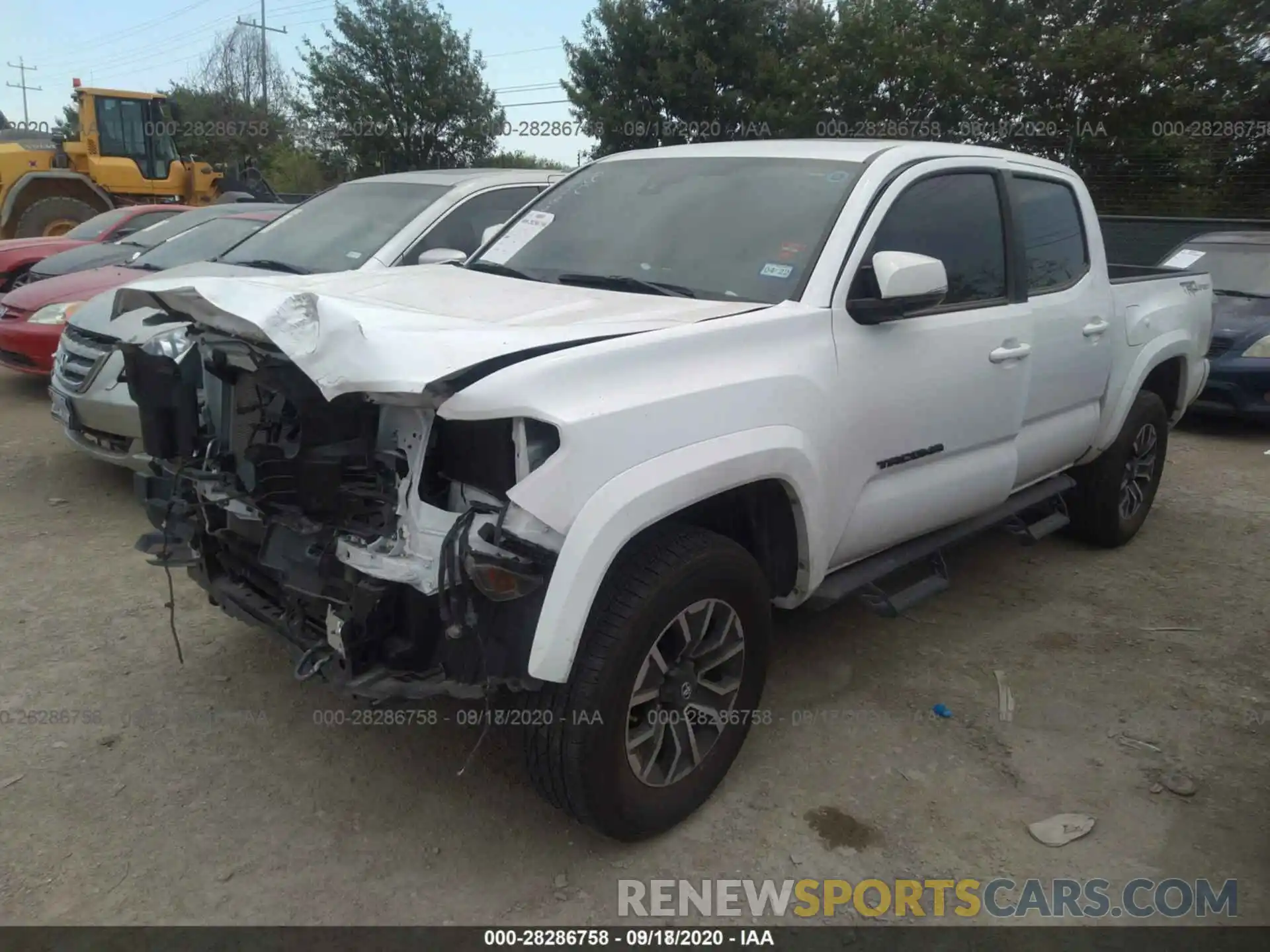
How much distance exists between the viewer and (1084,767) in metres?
3.32

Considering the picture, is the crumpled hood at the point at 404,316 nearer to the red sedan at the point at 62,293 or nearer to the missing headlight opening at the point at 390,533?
the missing headlight opening at the point at 390,533

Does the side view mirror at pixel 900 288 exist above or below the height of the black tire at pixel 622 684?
above

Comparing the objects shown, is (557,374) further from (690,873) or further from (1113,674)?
(1113,674)

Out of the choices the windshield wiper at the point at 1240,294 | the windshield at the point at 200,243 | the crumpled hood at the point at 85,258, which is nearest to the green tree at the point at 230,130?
the crumpled hood at the point at 85,258

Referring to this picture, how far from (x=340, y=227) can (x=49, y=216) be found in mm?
11852

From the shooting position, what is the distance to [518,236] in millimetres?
3898

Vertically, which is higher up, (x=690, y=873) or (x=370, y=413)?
(x=370, y=413)

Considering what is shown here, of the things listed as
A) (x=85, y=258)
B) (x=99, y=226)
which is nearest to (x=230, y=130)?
(x=99, y=226)

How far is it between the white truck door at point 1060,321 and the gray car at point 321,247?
8.59 ft

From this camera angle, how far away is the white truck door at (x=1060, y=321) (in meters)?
4.03

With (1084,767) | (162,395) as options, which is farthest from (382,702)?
(1084,767)

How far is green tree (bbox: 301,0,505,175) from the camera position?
2666 centimetres

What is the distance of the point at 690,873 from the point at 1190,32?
681 inches

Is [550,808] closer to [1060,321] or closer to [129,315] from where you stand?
[1060,321]
